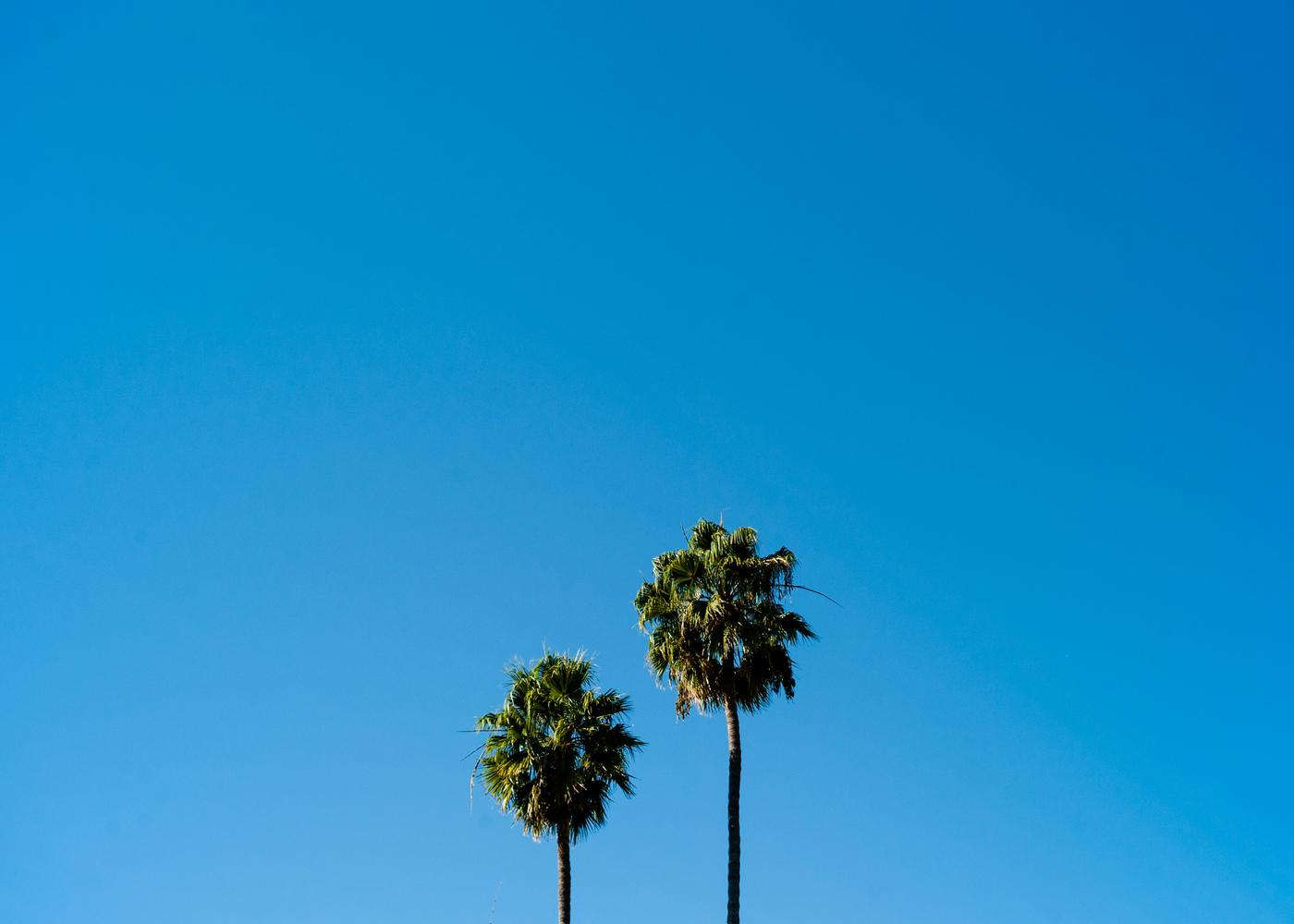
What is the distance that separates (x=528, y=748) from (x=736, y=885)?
6870 mm

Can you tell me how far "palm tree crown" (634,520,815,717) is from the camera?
30969 millimetres

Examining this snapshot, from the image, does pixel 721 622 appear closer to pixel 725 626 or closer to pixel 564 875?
pixel 725 626

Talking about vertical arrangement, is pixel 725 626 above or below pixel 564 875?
above

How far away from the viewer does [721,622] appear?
31281 millimetres

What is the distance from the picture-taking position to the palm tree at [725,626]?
30922 mm

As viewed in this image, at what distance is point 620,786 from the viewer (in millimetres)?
31391

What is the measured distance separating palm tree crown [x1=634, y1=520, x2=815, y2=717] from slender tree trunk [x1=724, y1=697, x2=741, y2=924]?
54cm

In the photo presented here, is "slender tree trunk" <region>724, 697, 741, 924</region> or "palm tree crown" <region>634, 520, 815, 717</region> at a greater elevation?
"palm tree crown" <region>634, 520, 815, 717</region>

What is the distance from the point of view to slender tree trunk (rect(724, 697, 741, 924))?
28.0m

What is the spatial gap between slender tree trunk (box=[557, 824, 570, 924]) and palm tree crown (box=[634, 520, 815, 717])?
4.51 metres

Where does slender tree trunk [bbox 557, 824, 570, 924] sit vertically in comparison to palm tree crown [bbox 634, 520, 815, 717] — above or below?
below

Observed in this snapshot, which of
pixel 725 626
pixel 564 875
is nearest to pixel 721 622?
pixel 725 626

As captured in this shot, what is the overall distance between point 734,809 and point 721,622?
4.96m

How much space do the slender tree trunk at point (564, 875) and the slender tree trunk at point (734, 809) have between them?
434cm
